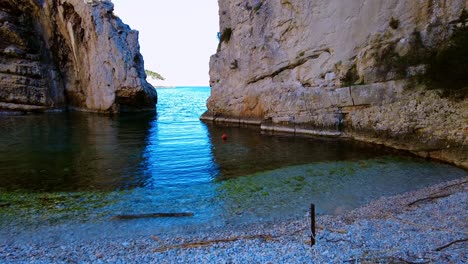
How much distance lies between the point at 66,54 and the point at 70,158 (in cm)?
3558

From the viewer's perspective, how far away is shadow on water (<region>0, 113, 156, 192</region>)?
510 inches

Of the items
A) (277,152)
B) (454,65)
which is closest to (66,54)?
(277,152)

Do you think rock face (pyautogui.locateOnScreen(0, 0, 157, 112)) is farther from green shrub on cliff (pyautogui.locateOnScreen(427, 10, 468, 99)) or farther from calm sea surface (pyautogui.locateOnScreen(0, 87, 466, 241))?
green shrub on cliff (pyautogui.locateOnScreen(427, 10, 468, 99))

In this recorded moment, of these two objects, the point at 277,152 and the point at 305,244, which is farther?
the point at 277,152

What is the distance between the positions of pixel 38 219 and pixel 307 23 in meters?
20.9

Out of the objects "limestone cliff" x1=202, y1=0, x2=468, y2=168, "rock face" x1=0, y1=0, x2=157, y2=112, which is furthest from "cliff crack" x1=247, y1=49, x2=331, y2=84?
"rock face" x1=0, y1=0, x2=157, y2=112

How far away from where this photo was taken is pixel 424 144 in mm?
15688

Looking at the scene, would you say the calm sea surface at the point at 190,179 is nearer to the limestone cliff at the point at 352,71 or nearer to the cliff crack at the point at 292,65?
the limestone cliff at the point at 352,71

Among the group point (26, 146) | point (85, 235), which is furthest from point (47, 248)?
point (26, 146)

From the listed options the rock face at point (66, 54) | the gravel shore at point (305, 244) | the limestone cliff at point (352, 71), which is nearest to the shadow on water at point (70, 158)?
the gravel shore at point (305, 244)

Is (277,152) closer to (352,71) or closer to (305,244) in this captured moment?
(352,71)

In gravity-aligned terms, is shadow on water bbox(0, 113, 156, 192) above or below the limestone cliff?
below

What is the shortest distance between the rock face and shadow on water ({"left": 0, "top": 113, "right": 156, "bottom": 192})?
45.5 feet

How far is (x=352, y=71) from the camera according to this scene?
67.2 feet
